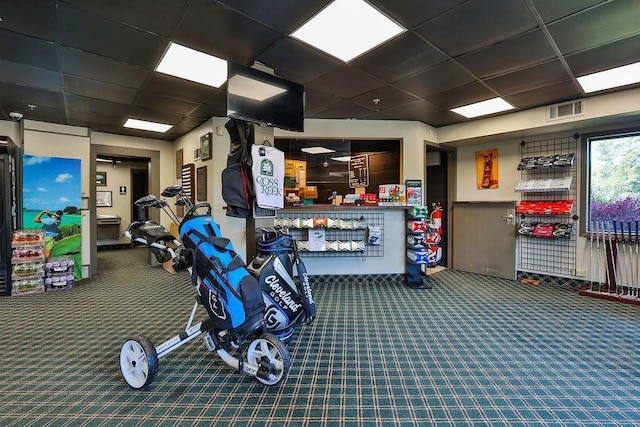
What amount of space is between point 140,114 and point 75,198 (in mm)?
1828

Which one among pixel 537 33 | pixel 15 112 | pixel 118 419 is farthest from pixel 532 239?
pixel 15 112

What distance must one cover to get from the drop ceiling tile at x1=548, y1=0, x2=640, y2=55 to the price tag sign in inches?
153

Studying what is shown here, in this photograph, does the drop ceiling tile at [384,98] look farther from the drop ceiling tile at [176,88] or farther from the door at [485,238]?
the door at [485,238]

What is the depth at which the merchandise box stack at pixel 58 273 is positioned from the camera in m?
4.77

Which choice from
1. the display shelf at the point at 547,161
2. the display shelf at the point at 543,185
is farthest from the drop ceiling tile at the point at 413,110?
the display shelf at the point at 543,185

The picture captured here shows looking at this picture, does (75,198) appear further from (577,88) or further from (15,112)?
(577,88)

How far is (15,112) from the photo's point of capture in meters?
4.74

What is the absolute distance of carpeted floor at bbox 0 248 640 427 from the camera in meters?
1.90

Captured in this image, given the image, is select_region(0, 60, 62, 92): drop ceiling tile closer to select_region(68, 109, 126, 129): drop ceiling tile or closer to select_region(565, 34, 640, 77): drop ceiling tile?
select_region(68, 109, 126, 129): drop ceiling tile

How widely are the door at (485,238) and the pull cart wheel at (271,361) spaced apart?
4.84 m

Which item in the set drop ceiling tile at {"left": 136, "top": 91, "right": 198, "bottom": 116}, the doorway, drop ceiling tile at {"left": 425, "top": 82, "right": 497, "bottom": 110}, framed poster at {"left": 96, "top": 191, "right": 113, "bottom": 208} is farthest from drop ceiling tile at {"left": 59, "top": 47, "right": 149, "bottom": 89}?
framed poster at {"left": 96, "top": 191, "right": 113, "bottom": 208}

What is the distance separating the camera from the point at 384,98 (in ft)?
14.2

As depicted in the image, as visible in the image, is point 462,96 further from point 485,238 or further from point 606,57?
point 485,238

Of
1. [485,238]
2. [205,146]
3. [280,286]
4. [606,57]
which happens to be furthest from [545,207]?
[205,146]
